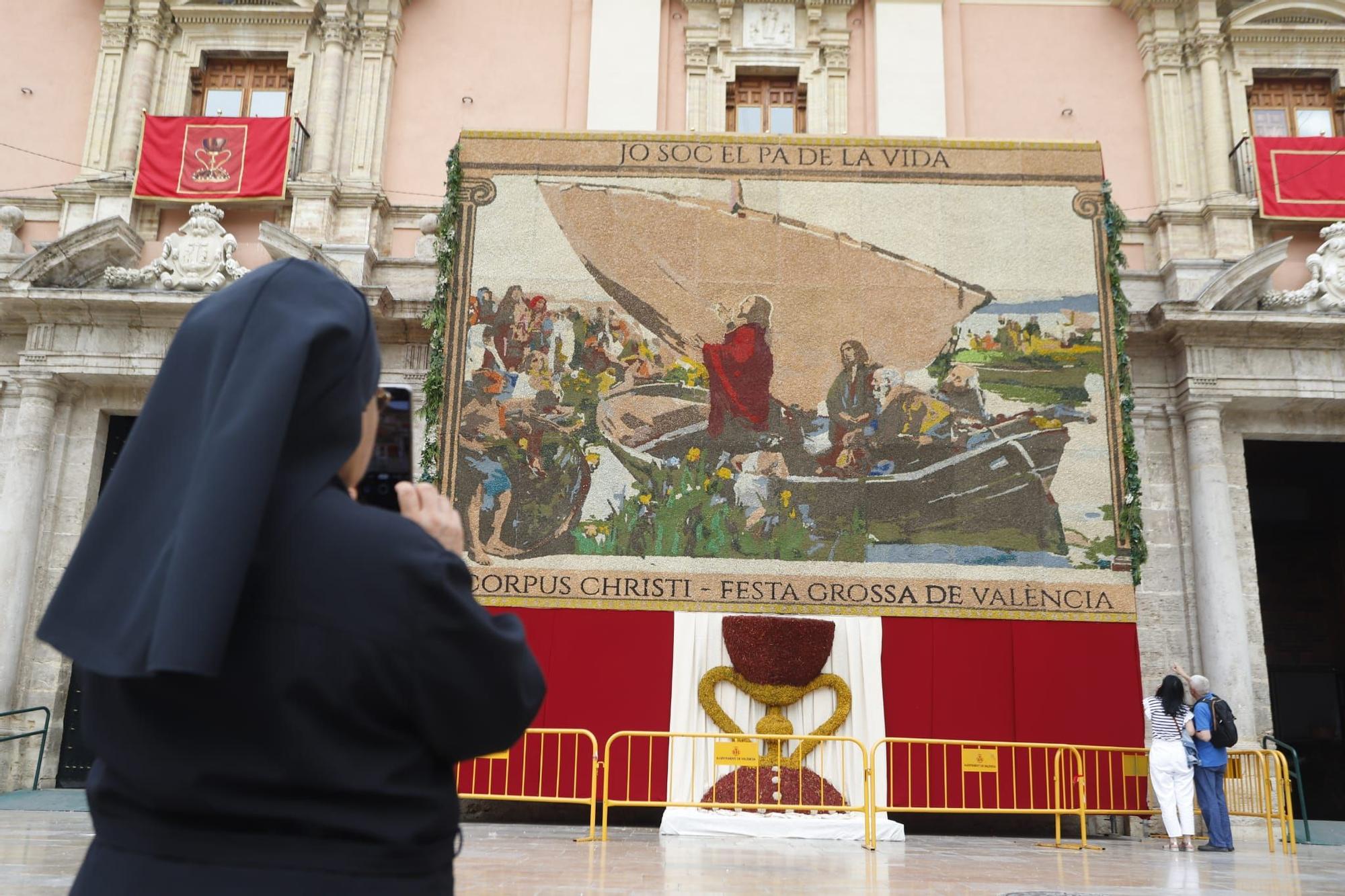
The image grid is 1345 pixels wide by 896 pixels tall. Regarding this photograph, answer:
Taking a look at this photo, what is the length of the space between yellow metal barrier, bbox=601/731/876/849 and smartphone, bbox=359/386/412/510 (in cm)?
992

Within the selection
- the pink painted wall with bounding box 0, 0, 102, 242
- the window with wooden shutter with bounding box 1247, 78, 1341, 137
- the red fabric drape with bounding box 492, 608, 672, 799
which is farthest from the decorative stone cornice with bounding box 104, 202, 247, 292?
the window with wooden shutter with bounding box 1247, 78, 1341, 137

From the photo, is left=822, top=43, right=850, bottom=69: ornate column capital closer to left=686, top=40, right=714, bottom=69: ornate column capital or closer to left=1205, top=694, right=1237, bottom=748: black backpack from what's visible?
left=686, top=40, right=714, bottom=69: ornate column capital

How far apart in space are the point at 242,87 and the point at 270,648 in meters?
17.9

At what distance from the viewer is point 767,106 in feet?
56.9

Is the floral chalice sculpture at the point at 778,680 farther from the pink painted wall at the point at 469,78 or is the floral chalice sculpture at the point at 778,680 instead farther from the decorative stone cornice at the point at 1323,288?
the pink painted wall at the point at 469,78

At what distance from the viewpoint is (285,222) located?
16391 millimetres

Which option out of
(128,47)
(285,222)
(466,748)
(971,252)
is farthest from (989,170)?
(466,748)

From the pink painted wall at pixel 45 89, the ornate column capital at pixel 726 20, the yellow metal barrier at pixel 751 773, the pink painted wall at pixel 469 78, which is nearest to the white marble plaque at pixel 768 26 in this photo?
the ornate column capital at pixel 726 20

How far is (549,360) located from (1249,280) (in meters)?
9.04

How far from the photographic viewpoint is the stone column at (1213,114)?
16094 millimetres

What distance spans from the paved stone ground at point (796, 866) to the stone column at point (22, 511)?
3.76 metres

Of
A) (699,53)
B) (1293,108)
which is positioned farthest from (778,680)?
(1293,108)

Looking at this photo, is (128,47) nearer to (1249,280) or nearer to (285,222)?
(285,222)

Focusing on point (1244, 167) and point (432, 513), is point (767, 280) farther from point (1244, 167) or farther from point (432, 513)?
point (432, 513)
